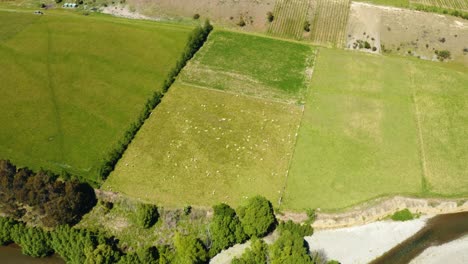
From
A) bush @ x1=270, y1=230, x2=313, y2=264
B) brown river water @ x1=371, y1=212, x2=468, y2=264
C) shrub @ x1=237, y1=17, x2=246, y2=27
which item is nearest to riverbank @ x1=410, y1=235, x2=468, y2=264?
brown river water @ x1=371, y1=212, x2=468, y2=264

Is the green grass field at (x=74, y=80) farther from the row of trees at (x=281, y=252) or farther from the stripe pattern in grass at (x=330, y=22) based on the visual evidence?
the stripe pattern in grass at (x=330, y=22)

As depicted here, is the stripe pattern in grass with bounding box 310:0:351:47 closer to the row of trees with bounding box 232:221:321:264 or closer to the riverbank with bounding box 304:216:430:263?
the riverbank with bounding box 304:216:430:263

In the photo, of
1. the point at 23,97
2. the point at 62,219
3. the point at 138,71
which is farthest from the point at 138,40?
the point at 62,219

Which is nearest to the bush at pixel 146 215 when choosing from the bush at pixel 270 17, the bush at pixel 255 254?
the bush at pixel 255 254

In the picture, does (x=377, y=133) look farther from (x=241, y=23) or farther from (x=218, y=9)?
(x=218, y=9)

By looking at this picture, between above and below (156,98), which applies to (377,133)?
below

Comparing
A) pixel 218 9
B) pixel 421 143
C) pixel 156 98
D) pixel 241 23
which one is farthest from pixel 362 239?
pixel 218 9

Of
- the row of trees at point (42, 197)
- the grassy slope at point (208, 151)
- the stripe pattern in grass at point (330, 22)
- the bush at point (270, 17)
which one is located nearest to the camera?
the row of trees at point (42, 197)
